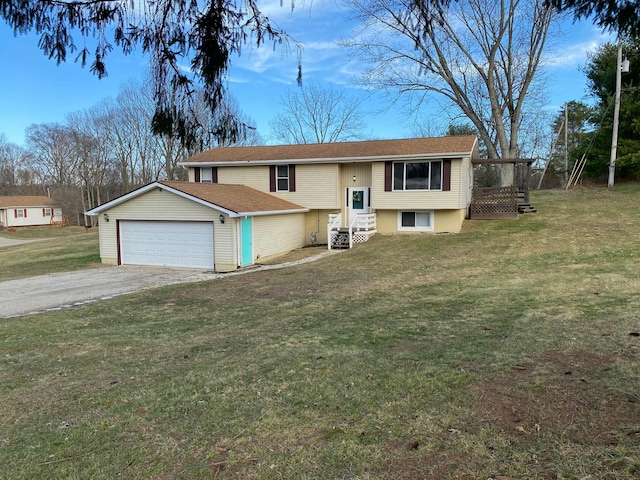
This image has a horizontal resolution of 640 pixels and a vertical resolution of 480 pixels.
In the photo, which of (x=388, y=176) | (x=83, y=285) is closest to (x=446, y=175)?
(x=388, y=176)

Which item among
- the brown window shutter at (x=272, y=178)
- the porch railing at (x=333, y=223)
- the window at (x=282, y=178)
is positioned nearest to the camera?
the porch railing at (x=333, y=223)

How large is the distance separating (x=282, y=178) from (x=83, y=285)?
10.5m

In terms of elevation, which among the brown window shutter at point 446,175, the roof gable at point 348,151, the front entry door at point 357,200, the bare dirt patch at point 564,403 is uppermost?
the roof gable at point 348,151

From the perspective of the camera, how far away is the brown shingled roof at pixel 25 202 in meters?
48.7

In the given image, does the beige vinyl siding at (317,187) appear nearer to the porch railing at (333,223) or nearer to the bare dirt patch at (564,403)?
the porch railing at (333,223)

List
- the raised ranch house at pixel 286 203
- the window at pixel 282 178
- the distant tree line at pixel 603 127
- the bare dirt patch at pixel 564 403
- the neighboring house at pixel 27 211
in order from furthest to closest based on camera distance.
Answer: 1. the neighboring house at pixel 27 211
2. the distant tree line at pixel 603 127
3. the window at pixel 282 178
4. the raised ranch house at pixel 286 203
5. the bare dirt patch at pixel 564 403

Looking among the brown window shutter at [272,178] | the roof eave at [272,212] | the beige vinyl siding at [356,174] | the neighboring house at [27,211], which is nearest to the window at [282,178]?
the brown window shutter at [272,178]

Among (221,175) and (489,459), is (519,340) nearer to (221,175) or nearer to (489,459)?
(489,459)

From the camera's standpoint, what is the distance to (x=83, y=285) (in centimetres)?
1298

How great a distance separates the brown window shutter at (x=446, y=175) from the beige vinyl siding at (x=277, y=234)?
22.5 feet

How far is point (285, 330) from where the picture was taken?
21.6ft

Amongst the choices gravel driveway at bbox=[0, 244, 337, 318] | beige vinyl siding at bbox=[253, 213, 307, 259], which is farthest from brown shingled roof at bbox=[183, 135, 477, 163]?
gravel driveway at bbox=[0, 244, 337, 318]

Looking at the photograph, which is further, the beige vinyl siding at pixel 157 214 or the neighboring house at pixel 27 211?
the neighboring house at pixel 27 211

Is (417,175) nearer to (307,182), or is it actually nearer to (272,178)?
(307,182)
